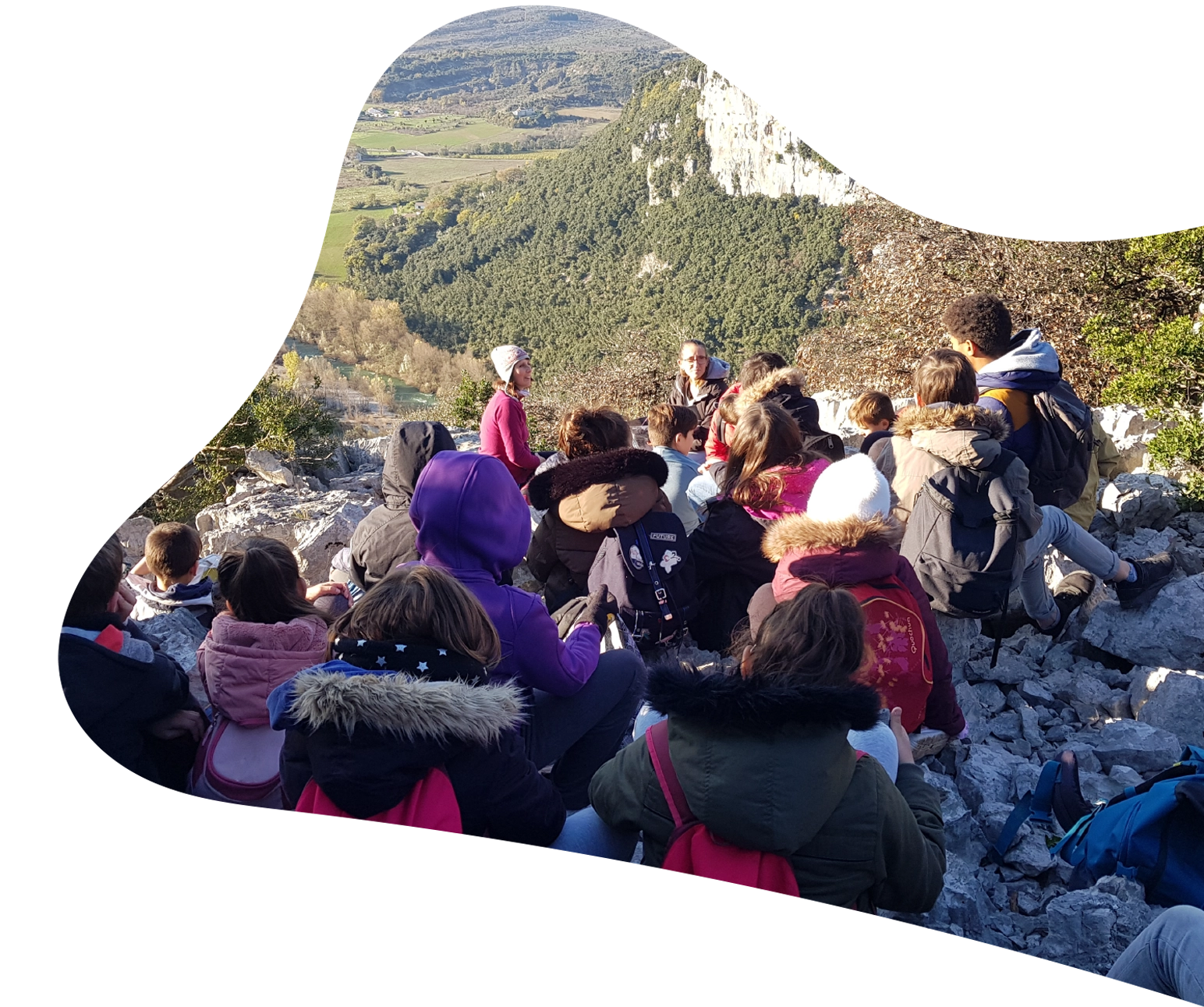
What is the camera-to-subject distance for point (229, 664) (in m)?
3.13

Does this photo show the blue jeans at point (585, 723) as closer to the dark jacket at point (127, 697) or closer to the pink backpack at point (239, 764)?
the pink backpack at point (239, 764)

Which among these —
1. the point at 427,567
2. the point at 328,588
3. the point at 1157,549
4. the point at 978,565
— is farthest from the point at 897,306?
the point at 427,567

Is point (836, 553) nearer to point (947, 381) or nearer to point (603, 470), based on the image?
point (603, 470)

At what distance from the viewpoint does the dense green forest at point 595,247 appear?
9.11 feet

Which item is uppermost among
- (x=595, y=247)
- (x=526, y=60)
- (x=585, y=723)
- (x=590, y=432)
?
(x=526, y=60)

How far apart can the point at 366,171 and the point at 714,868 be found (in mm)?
1676

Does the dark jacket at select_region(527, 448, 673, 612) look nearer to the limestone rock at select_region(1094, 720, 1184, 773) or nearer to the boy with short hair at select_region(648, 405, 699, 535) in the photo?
the boy with short hair at select_region(648, 405, 699, 535)

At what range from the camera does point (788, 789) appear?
217 cm

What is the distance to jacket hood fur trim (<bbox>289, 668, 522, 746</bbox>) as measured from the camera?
2.27m

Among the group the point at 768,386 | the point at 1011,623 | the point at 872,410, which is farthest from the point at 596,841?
the point at 872,410

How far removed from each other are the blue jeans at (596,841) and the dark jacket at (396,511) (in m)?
1.56

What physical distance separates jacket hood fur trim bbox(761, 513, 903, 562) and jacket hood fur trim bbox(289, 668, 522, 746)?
5.02ft

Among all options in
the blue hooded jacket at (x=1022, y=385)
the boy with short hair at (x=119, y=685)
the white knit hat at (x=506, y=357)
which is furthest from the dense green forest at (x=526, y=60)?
the blue hooded jacket at (x=1022, y=385)

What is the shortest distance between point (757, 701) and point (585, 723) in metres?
1.39
